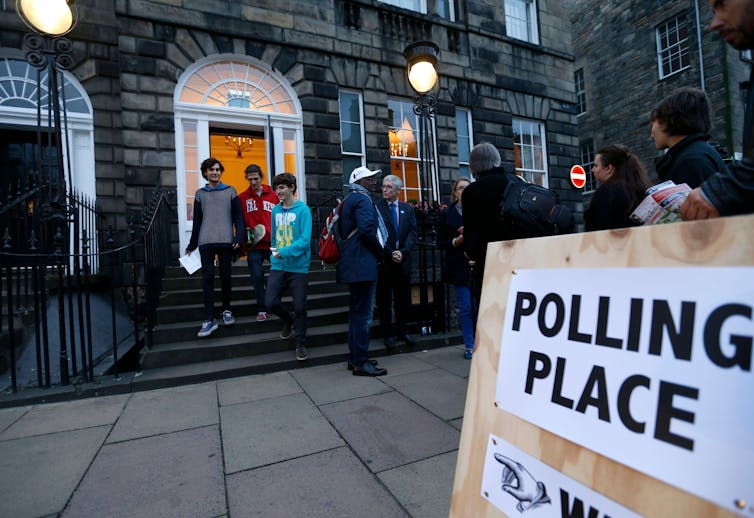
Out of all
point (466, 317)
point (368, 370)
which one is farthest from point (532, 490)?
point (466, 317)

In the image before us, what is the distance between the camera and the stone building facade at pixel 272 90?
6812mm

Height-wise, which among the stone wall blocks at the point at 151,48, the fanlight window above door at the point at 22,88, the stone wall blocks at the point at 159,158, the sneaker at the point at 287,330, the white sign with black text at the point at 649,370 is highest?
the stone wall blocks at the point at 151,48

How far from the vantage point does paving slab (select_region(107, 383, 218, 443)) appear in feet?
9.67

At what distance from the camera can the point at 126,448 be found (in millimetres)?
2664

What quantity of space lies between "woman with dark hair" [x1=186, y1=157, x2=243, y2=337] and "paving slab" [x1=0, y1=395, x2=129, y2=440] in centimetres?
124

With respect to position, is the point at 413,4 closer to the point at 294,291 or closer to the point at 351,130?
the point at 351,130

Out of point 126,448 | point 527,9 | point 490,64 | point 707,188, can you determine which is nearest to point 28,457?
point 126,448

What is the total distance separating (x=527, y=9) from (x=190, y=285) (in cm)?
1181

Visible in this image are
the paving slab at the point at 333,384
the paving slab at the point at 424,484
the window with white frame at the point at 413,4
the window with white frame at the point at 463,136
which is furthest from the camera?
the window with white frame at the point at 463,136

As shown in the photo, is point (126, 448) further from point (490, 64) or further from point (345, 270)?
point (490, 64)

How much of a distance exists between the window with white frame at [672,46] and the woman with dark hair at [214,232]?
56.7ft

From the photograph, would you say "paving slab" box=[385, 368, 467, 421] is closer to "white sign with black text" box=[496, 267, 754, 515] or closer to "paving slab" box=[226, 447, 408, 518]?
"paving slab" box=[226, 447, 408, 518]

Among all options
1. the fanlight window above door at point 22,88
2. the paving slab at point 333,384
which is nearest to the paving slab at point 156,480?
the paving slab at point 333,384

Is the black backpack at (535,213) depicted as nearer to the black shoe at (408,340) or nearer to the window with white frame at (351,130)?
the black shoe at (408,340)
